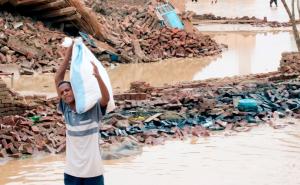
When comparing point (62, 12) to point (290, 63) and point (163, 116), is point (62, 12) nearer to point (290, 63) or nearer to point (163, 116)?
point (290, 63)

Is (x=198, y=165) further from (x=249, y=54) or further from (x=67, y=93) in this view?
(x=249, y=54)

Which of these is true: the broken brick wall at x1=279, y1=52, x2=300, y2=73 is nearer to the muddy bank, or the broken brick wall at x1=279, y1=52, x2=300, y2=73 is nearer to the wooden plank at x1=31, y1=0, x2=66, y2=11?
the muddy bank

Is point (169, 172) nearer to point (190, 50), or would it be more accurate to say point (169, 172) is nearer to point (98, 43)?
point (98, 43)

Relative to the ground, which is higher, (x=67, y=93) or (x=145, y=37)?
(x=145, y=37)

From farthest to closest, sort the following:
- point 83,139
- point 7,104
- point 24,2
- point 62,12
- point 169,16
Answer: point 169,16 < point 62,12 < point 24,2 < point 7,104 < point 83,139

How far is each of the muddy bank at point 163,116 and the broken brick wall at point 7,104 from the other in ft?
0.79

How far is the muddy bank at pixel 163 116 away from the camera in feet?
31.7

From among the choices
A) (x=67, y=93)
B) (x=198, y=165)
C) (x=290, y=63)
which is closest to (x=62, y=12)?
(x=290, y=63)

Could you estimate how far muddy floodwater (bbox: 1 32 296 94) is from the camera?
18406mm

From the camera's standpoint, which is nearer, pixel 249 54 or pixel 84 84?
pixel 84 84

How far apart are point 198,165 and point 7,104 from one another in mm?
3817

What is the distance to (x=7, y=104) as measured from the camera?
11.2 meters

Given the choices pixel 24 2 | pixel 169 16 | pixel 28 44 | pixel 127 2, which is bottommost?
pixel 28 44

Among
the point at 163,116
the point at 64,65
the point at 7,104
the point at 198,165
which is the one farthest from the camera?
the point at 163,116
